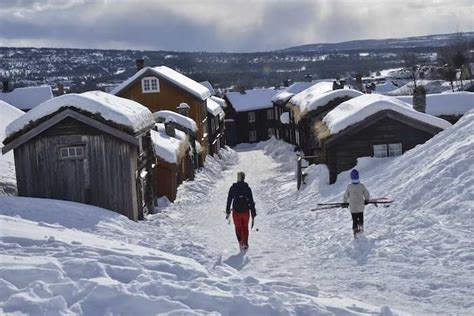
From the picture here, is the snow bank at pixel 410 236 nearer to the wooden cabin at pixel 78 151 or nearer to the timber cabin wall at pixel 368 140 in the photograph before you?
the timber cabin wall at pixel 368 140

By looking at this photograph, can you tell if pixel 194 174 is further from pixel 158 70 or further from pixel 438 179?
pixel 438 179

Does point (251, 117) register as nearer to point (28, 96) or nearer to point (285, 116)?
point (285, 116)

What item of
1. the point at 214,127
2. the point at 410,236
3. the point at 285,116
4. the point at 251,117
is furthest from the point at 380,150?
the point at 251,117

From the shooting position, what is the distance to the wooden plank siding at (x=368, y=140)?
78.4ft

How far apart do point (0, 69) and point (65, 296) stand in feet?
534

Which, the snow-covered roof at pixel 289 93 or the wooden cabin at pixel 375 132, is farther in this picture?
the snow-covered roof at pixel 289 93

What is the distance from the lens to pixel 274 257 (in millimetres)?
12875

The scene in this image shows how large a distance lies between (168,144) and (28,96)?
124 ft

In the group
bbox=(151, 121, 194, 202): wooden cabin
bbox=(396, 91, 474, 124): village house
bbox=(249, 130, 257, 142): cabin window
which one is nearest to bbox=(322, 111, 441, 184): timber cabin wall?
bbox=(151, 121, 194, 202): wooden cabin

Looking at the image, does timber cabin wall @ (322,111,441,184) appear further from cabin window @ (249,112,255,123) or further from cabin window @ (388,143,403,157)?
cabin window @ (249,112,255,123)

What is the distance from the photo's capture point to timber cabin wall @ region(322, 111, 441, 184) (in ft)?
78.4

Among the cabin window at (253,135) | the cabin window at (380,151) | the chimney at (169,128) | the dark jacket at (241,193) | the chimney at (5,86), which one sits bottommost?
the cabin window at (253,135)

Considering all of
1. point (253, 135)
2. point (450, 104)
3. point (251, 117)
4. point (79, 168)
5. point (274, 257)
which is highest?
point (450, 104)

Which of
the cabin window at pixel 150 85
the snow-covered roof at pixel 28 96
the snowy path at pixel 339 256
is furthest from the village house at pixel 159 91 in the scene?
the snow-covered roof at pixel 28 96
